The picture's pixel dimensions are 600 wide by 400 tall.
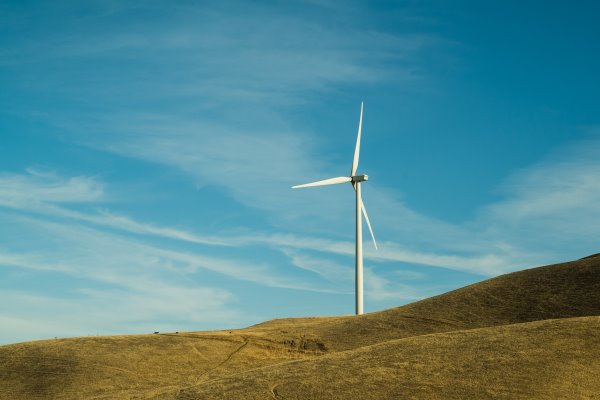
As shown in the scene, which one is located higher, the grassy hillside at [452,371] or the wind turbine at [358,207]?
the wind turbine at [358,207]

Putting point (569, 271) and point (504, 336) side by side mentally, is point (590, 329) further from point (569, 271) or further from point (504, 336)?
point (569, 271)

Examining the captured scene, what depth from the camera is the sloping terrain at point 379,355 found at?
111 feet

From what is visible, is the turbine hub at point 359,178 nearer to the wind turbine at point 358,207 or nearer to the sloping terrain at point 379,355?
the wind turbine at point 358,207

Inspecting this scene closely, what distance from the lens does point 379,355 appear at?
3931cm

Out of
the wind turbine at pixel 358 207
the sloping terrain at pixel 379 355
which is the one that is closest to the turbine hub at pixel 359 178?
the wind turbine at pixel 358 207

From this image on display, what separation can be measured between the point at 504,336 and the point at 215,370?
1862cm

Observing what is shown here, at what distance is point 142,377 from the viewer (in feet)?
156

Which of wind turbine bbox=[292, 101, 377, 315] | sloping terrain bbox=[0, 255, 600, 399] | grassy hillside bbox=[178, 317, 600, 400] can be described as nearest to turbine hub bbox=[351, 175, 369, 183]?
wind turbine bbox=[292, 101, 377, 315]

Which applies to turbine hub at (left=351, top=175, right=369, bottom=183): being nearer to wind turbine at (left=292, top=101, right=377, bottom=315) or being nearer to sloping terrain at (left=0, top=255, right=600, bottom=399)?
wind turbine at (left=292, top=101, right=377, bottom=315)

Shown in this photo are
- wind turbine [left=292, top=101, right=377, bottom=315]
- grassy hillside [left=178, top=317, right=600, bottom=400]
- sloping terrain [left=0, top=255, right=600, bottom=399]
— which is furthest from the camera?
wind turbine [left=292, top=101, right=377, bottom=315]

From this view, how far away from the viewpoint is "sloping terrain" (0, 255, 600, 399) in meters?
33.8

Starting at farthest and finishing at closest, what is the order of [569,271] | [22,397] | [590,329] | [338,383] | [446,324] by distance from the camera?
[569,271] → [446,324] → [22,397] → [590,329] → [338,383]

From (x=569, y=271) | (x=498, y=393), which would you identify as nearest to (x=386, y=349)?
(x=498, y=393)

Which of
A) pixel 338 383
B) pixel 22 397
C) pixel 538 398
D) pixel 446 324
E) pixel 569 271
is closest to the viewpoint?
pixel 538 398
